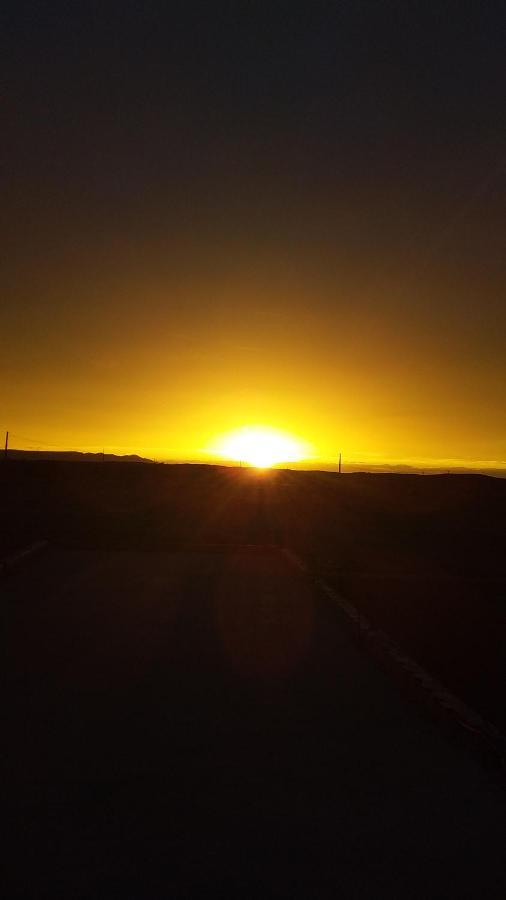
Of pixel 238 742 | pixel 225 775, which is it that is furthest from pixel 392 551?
pixel 225 775

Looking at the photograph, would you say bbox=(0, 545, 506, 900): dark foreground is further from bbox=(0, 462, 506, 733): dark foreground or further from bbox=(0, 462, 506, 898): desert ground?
bbox=(0, 462, 506, 733): dark foreground

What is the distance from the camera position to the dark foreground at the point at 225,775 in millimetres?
4074

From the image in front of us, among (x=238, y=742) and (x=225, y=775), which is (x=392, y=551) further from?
(x=225, y=775)

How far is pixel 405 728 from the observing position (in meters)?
6.77

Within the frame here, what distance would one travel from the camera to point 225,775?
5.44 metres

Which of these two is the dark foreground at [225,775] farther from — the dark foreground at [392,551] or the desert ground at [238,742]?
the dark foreground at [392,551]

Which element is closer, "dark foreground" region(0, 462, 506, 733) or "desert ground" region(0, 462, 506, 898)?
"desert ground" region(0, 462, 506, 898)

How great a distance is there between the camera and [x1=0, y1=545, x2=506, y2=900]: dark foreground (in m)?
4.07

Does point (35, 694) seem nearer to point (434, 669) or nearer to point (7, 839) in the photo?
point (7, 839)

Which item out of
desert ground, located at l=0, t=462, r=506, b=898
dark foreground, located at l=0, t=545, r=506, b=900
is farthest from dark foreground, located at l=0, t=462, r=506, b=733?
dark foreground, located at l=0, t=545, r=506, b=900

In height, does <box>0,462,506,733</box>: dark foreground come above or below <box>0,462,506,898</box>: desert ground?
above

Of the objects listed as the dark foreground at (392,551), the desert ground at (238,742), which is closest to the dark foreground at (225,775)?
the desert ground at (238,742)

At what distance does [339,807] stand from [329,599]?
898cm

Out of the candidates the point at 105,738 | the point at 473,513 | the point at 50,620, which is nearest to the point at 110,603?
the point at 50,620
